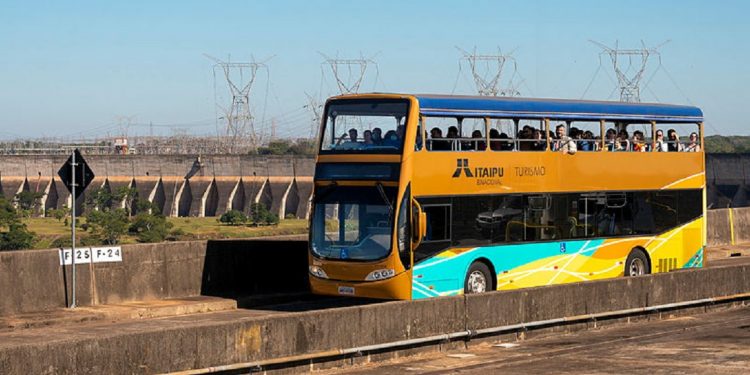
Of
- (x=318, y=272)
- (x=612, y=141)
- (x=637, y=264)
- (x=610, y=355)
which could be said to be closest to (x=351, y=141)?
(x=318, y=272)

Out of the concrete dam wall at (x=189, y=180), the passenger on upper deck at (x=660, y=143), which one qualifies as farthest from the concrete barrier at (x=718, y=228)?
the concrete dam wall at (x=189, y=180)

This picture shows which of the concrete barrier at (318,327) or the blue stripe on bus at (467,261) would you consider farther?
the blue stripe on bus at (467,261)

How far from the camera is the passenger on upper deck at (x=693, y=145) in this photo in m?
34.2

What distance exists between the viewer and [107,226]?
462 feet

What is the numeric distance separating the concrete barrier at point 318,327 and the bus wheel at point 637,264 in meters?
3.37

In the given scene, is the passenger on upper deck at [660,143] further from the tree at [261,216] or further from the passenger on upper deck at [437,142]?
the tree at [261,216]

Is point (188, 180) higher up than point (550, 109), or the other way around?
point (550, 109)

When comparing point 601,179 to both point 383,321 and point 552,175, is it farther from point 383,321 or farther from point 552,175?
point 383,321

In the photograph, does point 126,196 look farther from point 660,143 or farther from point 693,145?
point 660,143

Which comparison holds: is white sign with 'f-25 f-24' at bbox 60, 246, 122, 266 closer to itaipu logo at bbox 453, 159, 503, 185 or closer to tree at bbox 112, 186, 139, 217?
itaipu logo at bbox 453, 159, 503, 185

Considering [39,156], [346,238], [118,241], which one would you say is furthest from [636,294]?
[39,156]

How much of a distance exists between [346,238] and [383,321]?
19.1 feet

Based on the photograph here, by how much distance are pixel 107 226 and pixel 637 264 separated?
371 feet

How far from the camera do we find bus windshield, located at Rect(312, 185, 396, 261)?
1041 inches
